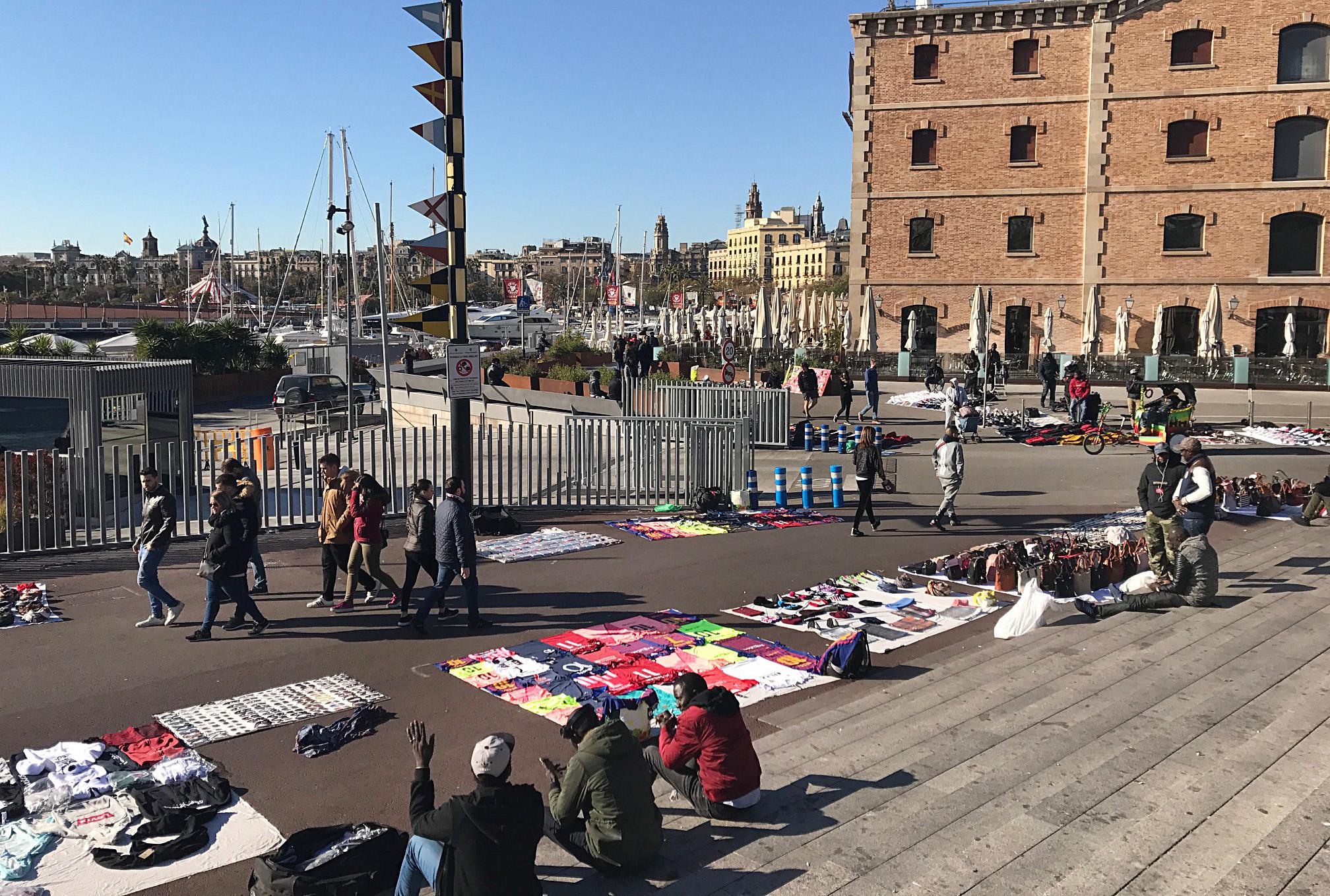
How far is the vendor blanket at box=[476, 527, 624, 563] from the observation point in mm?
14812

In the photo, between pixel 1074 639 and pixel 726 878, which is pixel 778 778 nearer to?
pixel 726 878

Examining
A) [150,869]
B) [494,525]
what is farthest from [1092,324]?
[150,869]

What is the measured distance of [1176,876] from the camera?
605cm

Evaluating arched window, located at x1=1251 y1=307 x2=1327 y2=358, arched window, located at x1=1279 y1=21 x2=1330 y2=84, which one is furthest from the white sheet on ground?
arched window, located at x1=1279 y1=21 x2=1330 y2=84

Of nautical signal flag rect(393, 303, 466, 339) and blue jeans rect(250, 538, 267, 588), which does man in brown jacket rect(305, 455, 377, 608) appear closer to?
blue jeans rect(250, 538, 267, 588)

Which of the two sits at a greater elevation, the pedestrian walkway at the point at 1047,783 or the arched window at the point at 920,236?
the arched window at the point at 920,236

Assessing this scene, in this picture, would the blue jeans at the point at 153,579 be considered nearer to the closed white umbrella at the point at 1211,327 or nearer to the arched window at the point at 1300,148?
the closed white umbrella at the point at 1211,327

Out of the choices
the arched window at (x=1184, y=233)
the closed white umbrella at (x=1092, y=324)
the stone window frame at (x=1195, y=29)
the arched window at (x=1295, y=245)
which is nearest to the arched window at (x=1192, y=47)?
the stone window frame at (x=1195, y=29)

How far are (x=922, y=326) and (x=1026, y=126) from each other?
8.44 meters

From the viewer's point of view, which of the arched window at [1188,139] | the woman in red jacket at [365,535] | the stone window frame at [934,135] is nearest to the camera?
the woman in red jacket at [365,535]

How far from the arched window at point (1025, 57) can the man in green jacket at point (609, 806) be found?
138ft

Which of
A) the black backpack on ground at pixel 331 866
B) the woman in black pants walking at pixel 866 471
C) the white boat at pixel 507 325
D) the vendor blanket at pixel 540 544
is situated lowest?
the black backpack on ground at pixel 331 866

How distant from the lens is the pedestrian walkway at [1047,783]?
6.12m

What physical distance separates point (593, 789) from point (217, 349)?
4655 cm
